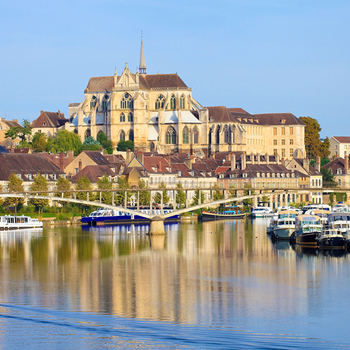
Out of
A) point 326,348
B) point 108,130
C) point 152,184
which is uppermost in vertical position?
point 108,130

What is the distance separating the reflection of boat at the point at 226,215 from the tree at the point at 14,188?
22.4 m

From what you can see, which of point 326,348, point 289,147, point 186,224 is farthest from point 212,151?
point 326,348

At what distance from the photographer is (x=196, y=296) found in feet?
137

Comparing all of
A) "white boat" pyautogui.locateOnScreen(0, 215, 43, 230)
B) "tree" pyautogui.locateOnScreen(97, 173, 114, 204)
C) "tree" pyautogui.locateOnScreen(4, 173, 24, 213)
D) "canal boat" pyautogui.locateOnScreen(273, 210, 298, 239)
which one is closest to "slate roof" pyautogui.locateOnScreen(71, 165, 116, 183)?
"tree" pyautogui.locateOnScreen(97, 173, 114, 204)

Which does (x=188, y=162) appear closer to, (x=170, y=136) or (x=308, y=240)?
(x=170, y=136)

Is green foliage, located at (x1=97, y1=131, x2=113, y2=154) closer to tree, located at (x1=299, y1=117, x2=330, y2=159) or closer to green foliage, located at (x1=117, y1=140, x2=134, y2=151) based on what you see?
green foliage, located at (x1=117, y1=140, x2=134, y2=151)

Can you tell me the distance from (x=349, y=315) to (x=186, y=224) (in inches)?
2342

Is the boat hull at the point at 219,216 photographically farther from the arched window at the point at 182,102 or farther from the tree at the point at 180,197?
the arched window at the point at 182,102

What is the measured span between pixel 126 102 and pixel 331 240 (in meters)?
107

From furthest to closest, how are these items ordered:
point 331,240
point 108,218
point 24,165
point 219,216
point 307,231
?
1. point 219,216
2. point 24,165
3. point 108,218
4. point 307,231
5. point 331,240

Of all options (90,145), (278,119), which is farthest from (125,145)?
(278,119)

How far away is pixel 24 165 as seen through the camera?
10325cm

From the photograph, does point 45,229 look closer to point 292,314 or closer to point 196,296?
point 196,296

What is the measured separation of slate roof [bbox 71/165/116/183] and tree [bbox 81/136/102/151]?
30.8 metres
